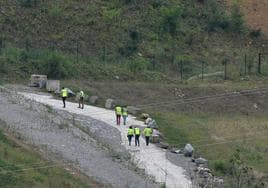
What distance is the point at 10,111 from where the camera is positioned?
54562 mm

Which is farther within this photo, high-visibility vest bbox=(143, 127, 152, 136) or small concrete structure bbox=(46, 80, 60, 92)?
small concrete structure bbox=(46, 80, 60, 92)

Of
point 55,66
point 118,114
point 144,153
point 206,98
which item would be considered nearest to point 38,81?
point 55,66

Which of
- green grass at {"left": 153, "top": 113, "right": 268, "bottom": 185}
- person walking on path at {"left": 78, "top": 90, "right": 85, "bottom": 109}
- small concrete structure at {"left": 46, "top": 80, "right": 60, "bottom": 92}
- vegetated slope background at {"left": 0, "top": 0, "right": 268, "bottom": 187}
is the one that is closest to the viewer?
green grass at {"left": 153, "top": 113, "right": 268, "bottom": 185}

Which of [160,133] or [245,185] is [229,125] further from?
[245,185]

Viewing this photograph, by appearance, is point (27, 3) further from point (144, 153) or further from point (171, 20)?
point (144, 153)

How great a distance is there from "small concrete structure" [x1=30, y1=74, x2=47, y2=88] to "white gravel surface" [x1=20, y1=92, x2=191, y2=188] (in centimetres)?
235

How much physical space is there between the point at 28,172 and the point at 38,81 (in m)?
24.8

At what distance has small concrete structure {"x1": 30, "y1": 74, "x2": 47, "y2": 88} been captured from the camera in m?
65.3

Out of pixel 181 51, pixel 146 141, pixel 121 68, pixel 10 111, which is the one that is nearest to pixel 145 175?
pixel 146 141

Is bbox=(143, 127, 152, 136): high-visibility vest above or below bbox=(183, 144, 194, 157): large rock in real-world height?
above

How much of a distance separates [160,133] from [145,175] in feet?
33.0

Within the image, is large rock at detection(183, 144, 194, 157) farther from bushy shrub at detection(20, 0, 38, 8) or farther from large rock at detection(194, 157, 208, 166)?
bushy shrub at detection(20, 0, 38, 8)

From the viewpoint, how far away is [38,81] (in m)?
65.4

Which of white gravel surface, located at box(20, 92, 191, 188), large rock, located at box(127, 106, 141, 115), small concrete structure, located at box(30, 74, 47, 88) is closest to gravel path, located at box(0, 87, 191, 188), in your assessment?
white gravel surface, located at box(20, 92, 191, 188)
